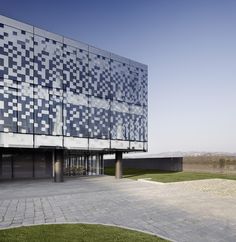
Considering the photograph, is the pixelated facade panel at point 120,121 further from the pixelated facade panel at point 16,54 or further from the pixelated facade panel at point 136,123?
the pixelated facade panel at point 16,54

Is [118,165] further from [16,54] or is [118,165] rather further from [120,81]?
[16,54]

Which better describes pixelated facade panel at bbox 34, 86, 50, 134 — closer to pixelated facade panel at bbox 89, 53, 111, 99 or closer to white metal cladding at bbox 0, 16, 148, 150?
white metal cladding at bbox 0, 16, 148, 150

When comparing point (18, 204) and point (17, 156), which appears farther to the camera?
point (17, 156)

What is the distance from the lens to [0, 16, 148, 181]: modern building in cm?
2036

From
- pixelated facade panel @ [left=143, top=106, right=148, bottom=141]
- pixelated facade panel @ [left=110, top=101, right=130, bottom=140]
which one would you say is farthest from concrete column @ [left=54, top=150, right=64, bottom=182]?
pixelated facade panel @ [left=143, top=106, right=148, bottom=141]

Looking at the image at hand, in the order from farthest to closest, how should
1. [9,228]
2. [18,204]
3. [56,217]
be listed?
[18,204], [56,217], [9,228]

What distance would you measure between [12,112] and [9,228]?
13.1 metres

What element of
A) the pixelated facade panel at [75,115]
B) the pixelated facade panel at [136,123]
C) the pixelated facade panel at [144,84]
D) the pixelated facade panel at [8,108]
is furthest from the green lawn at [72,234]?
the pixelated facade panel at [144,84]

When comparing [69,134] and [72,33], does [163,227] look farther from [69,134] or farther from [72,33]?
[72,33]

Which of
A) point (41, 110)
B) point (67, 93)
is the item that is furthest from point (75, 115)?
point (41, 110)

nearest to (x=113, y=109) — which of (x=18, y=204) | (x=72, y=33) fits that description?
(x=72, y=33)

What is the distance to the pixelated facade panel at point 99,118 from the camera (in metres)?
25.0

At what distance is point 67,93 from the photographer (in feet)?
77.1

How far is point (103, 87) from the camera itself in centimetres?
2592
